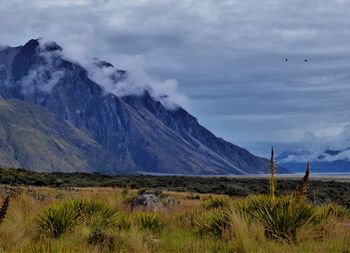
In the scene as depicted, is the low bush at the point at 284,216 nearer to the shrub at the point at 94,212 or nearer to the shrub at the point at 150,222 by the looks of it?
the shrub at the point at 150,222

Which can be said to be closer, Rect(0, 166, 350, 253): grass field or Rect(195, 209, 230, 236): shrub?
Rect(0, 166, 350, 253): grass field

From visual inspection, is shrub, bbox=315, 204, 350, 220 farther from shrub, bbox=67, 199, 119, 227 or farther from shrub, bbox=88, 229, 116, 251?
shrub, bbox=88, 229, 116, 251

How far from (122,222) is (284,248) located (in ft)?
15.3

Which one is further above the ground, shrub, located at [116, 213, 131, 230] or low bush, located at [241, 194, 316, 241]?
low bush, located at [241, 194, 316, 241]

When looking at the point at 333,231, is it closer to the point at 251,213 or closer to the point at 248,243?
the point at 251,213

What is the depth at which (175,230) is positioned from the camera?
1461 centimetres

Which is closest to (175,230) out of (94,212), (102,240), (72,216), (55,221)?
(94,212)

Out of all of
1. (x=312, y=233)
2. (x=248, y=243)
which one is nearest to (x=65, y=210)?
(x=248, y=243)

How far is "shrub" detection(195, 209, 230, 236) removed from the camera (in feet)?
44.2

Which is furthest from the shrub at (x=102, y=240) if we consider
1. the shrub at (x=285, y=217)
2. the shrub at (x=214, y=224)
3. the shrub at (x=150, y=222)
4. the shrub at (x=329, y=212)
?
the shrub at (x=329, y=212)

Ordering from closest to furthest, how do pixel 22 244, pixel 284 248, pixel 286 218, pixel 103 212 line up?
1. pixel 22 244
2. pixel 284 248
3. pixel 286 218
4. pixel 103 212

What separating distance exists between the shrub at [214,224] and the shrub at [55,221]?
113 inches

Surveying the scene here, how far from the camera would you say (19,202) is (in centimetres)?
1753

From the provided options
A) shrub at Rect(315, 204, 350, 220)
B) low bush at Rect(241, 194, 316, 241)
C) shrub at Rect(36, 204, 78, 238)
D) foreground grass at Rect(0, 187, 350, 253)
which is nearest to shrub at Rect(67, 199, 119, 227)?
foreground grass at Rect(0, 187, 350, 253)
